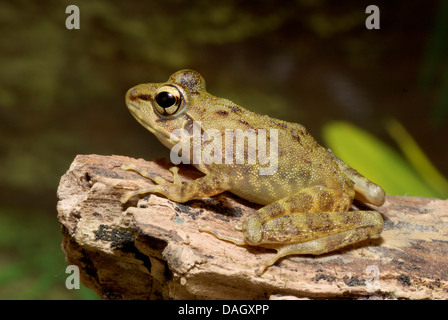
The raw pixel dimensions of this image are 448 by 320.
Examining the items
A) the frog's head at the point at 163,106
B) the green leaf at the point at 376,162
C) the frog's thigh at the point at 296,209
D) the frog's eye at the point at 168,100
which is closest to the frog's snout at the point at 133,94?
the frog's head at the point at 163,106

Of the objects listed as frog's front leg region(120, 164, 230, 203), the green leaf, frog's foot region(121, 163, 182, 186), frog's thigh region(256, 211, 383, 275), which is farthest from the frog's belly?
the green leaf

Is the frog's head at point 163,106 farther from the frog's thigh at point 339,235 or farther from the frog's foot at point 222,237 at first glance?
the frog's thigh at point 339,235

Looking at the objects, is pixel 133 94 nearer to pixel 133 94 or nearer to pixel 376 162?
pixel 133 94

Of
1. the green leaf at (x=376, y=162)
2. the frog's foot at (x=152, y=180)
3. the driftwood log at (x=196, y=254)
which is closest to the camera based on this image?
the driftwood log at (x=196, y=254)

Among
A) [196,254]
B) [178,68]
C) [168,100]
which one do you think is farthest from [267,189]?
[178,68]

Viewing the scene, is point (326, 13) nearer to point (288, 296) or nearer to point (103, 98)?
point (103, 98)
